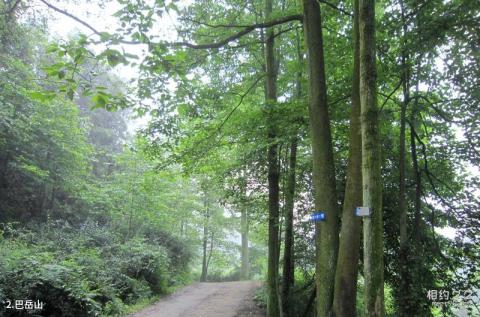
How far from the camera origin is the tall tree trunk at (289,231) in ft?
31.8

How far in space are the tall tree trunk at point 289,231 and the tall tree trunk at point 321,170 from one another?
3345 mm

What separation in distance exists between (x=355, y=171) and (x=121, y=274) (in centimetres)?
830

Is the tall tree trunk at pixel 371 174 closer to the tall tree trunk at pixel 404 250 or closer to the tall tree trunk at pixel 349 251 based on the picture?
the tall tree trunk at pixel 349 251

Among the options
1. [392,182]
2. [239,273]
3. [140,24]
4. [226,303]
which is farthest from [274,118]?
[239,273]

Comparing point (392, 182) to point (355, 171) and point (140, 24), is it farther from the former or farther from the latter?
point (140, 24)

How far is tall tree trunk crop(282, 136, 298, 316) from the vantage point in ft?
31.8

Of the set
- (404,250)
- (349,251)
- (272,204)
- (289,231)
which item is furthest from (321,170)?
(289,231)

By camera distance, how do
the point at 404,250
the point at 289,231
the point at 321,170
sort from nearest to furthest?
the point at 321,170 → the point at 404,250 → the point at 289,231

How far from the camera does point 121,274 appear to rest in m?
10.6

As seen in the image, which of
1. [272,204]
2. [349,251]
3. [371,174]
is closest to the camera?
[371,174]

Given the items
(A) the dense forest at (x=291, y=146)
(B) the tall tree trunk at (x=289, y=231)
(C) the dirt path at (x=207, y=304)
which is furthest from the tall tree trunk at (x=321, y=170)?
(C) the dirt path at (x=207, y=304)

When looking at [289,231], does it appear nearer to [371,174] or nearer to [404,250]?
[404,250]

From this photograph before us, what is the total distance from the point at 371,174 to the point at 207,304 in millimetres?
9094

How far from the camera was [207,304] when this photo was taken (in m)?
11.4
